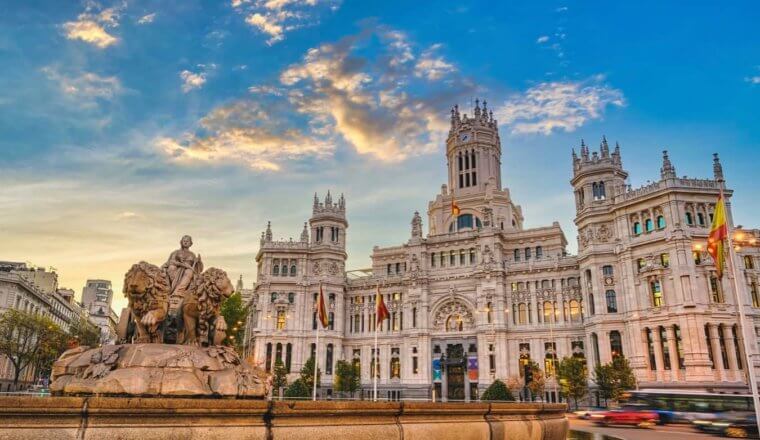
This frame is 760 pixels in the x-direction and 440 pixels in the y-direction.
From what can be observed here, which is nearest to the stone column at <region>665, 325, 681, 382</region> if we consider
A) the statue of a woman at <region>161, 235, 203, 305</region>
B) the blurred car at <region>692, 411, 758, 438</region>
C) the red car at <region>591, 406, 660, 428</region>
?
the red car at <region>591, 406, 660, 428</region>

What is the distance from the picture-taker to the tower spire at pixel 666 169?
5994 centimetres

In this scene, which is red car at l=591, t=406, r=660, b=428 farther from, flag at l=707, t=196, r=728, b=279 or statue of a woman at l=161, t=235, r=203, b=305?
statue of a woman at l=161, t=235, r=203, b=305

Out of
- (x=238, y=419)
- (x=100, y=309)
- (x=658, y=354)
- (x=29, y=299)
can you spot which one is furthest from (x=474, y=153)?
(x=100, y=309)

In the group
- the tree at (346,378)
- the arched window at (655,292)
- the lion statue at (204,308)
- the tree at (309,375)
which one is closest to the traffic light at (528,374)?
the arched window at (655,292)

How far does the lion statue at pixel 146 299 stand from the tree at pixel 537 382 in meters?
A: 58.6

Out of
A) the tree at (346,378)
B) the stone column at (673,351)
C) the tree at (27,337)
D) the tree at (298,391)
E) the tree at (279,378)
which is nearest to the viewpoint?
the stone column at (673,351)

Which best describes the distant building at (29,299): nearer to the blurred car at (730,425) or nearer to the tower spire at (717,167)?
the blurred car at (730,425)

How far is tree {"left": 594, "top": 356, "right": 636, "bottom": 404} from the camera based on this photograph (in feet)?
175

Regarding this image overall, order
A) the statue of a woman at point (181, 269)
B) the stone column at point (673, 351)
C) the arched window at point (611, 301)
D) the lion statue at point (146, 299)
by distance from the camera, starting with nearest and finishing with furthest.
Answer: the lion statue at point (146, 299)
the statue of a woman at point (181, 269)
the stone column at point (673, 351)
the arched window at point (611, 301)

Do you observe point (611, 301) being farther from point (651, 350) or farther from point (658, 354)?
point (658, 354)

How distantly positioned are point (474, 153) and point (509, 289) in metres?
28.7

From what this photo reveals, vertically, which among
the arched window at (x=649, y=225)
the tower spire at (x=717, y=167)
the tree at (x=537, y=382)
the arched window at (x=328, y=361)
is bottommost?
the tree at (x=537, y=382)

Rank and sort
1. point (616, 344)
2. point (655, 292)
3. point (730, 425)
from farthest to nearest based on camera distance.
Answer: point (616, 344)
point (655, 292)
point (730, 425)

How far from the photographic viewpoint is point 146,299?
528 inches
